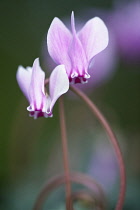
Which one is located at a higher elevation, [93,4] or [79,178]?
[93,4]

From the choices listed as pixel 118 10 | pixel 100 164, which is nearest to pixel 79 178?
pixel 100 164

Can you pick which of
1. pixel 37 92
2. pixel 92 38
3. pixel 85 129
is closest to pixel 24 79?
pixel 37 92

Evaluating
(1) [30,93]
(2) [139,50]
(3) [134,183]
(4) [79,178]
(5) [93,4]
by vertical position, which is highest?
(5) [93,4]

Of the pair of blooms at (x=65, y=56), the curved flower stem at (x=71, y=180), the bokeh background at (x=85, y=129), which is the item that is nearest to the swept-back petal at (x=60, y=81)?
the pair of blooms at (x=65, y=56)

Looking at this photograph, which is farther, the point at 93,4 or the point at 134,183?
the point at 93,4

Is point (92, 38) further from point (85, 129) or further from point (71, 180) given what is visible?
point (85, 129)

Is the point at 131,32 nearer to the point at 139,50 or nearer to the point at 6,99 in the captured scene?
the point at 139,50

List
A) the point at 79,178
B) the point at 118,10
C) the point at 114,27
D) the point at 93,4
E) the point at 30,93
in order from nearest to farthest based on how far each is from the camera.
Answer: the point at 30,93 < the point at 79,178 < the point at 114,27 < the point at 118,10 < the point at 93,4

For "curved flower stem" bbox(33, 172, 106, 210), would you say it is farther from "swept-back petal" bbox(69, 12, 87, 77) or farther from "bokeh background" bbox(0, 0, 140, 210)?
"bokeh background" bbox(0, 0, 140, 210)
